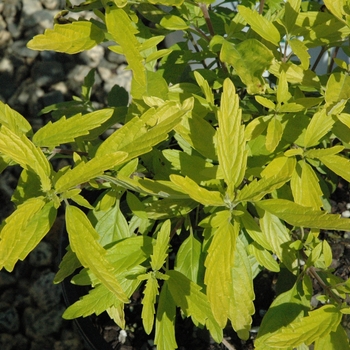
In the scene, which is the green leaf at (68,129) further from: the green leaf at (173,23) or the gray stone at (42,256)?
the gray stone at (42,256)

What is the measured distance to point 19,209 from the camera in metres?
0.66

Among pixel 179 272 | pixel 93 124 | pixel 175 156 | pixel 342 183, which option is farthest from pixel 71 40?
pixel 342 183

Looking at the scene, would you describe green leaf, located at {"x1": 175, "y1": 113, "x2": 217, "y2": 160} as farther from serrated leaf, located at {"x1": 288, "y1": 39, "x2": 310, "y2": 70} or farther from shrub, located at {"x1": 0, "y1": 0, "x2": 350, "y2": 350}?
serrated leaf, located at {"x1": 288, "y1": 39, "x2": 310, "y2": 70}

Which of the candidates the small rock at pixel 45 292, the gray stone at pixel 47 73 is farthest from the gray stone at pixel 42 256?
the gray stone at pixel 47 73

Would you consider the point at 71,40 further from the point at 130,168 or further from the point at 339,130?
the point at 339,130

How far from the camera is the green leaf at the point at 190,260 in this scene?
0.94 metres

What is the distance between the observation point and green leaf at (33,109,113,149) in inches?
28.9

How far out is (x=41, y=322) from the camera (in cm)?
154

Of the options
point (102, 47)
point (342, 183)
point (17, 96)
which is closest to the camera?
point (342, 183)

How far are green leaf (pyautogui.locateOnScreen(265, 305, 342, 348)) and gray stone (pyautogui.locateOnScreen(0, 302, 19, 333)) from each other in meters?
1.05

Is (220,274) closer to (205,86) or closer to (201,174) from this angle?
(201,174)

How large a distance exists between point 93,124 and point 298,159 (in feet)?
1.35

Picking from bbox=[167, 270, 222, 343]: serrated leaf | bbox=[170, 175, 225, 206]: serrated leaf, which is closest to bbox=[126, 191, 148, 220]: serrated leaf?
bbox=[167, 270, 222, 343]: serrated leaf

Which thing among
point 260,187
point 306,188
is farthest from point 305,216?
point 306,188
